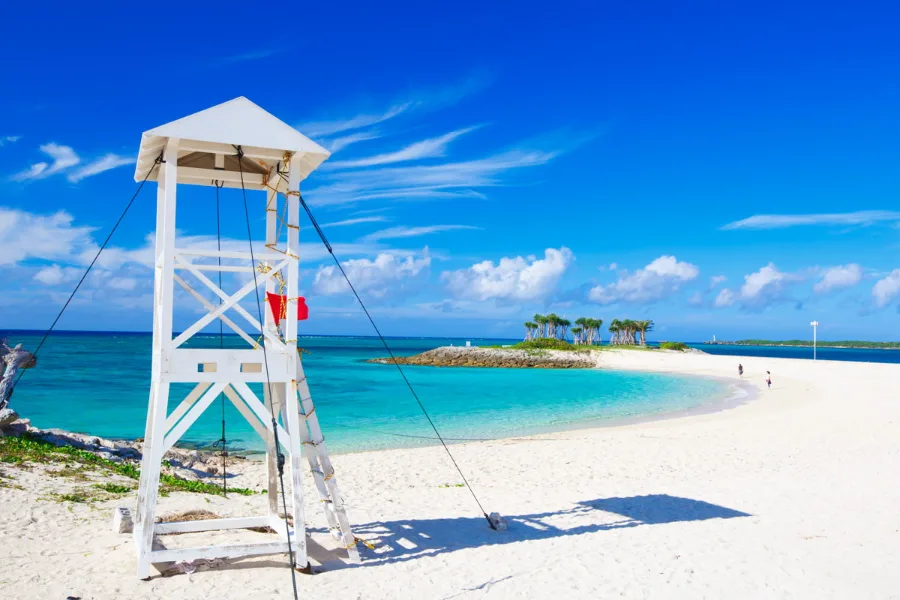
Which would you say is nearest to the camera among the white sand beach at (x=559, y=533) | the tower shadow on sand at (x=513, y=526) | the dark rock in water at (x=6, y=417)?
the white sand beach at (x=559, y=533)

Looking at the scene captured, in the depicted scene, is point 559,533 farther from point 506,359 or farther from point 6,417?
point 506,359

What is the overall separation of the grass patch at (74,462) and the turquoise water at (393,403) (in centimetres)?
720

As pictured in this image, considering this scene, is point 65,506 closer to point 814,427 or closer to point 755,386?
point 814,427

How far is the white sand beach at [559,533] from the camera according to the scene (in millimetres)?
6168

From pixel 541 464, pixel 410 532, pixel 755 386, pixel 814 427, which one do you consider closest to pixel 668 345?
pixel 755 386

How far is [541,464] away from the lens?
1427 cm

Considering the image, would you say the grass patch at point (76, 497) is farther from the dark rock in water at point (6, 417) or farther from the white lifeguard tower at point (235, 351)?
the dark rock in water at point (6, 417)

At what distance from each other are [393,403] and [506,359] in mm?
42208

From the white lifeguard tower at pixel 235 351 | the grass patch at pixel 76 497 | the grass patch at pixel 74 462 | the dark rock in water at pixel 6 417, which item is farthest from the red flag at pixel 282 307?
the dark rock in water at pixel 6 417

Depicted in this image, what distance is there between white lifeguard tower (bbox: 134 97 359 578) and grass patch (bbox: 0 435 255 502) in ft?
12.4

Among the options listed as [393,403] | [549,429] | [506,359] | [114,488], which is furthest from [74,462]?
[506,359]

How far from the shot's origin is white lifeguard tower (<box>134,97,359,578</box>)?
6.30 m

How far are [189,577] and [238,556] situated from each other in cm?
48

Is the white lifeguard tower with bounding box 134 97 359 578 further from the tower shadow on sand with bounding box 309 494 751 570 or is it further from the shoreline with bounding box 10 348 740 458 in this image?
the shoreline with bounding box 10 348 740 458
